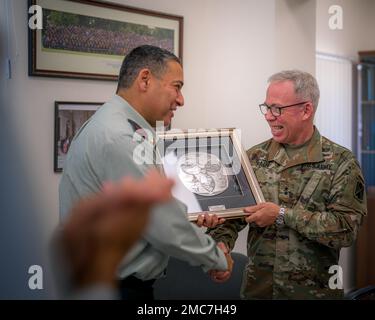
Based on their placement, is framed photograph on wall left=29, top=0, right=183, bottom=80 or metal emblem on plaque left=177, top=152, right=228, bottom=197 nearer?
metal emblem on plaque left=177, top=152, right=228, bottom=197

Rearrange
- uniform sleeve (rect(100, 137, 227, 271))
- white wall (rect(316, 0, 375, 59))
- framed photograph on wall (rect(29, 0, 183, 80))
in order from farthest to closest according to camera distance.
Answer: white wall (rect(316, 0, 375, 59))
framed photograph on wall (rect(29, 0, 183, 80))
uniform sleeve (rect(100, 137, 227, 271))

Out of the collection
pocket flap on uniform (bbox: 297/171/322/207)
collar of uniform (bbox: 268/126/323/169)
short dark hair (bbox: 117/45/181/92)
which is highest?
short dark hair (bbox: 117/45/181/92)

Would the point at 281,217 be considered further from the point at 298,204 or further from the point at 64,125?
the point at 64,125

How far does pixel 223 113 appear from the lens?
1.98 meters

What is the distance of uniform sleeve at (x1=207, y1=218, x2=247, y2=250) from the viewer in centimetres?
119

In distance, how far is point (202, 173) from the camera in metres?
1.07

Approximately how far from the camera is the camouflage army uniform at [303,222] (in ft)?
3.71

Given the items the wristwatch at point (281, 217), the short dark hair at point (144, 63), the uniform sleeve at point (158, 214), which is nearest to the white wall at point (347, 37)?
the wristwatch at point (281, 217)

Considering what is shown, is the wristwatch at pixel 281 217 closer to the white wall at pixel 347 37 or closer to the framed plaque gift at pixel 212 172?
the framed plaque gift at pixel 212 172

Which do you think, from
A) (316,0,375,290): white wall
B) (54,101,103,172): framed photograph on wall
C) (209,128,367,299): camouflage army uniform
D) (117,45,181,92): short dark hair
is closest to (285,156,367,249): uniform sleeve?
(209,128,367,299): camouflage army uniform

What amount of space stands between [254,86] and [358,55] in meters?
1.48

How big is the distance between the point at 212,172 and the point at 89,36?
72 centimetres

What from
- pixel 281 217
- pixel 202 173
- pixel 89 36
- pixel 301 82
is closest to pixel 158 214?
pixel 202 173

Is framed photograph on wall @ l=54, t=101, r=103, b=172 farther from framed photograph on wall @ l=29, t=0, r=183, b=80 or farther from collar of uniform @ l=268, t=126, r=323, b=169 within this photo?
collar of uniform @ l=268, t=126, r=323, b=169
